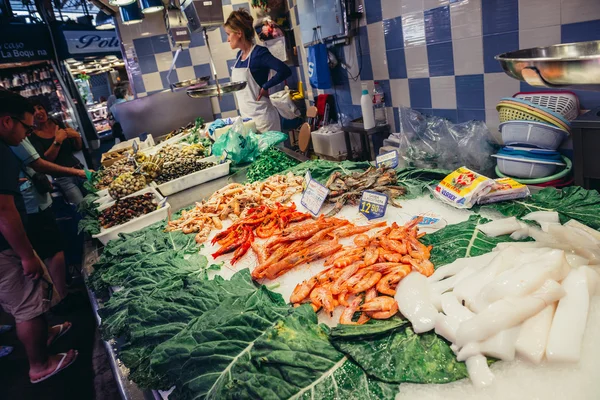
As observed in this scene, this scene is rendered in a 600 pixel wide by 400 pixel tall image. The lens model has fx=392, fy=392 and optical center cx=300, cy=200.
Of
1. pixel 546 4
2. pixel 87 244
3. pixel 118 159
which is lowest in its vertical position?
pixel 87 244

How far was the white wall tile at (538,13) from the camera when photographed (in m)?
2.98

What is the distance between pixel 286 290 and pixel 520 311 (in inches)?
38.1

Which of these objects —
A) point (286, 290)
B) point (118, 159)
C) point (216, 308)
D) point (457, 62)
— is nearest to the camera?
point (216, 308)

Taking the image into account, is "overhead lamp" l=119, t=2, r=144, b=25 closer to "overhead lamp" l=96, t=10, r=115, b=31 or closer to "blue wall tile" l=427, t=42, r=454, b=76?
"blue wall tile" l=427, t=42, r=454, b=76

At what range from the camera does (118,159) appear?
488 cm

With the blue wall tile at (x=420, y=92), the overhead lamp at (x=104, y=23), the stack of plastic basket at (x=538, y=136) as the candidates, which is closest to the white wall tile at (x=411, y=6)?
the blue wall tile at (x=420, y=92)

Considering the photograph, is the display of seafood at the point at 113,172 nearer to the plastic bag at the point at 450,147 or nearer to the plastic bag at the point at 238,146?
the plastic bag at the point at 238,146

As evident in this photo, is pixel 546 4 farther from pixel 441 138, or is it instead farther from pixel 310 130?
pixel 310 130

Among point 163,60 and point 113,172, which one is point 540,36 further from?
point 163,60

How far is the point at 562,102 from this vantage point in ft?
9.70

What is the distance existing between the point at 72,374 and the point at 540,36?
5377mm

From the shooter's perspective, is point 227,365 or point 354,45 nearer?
point 227,365

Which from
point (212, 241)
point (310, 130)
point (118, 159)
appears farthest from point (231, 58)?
point (212, 241)

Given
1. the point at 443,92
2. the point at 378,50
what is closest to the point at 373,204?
the point at 443,92
